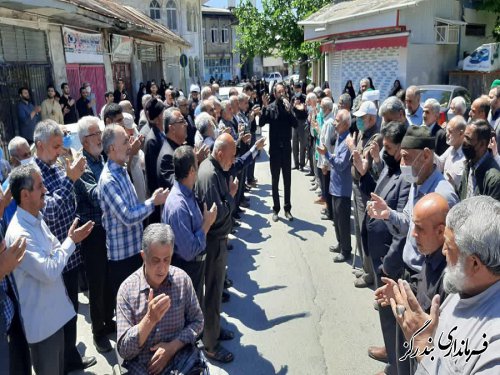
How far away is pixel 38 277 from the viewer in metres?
2.95

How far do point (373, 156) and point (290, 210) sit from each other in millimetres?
3583

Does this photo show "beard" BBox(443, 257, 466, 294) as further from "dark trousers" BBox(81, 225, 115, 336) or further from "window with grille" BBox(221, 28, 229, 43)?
"window with grille" BBox(221, 28, 229, 43)

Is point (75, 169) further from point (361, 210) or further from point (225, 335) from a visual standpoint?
point (361, 210)

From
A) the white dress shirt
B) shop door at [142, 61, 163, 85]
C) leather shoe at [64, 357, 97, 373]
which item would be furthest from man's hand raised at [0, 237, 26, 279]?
shop door at [142, 61, 163, 85]

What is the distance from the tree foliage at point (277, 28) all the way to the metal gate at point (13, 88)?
19225 mm

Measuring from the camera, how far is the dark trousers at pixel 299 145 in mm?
A: 10750

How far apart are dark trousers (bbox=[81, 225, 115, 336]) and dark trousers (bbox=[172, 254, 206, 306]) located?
961 millimetres

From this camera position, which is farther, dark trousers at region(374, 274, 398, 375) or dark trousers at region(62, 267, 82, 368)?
dark trousers at region(62, 267, 82, 368)

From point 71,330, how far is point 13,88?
7.33 meters

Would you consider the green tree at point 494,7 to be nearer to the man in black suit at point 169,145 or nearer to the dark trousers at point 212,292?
the man in black suit at point 169,145

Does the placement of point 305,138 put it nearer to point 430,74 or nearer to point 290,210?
point 290,210

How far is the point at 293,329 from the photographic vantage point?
4.56 m

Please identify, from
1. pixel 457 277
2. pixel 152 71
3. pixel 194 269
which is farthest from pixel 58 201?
pixel 152 71

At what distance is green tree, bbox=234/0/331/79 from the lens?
1085 inches
